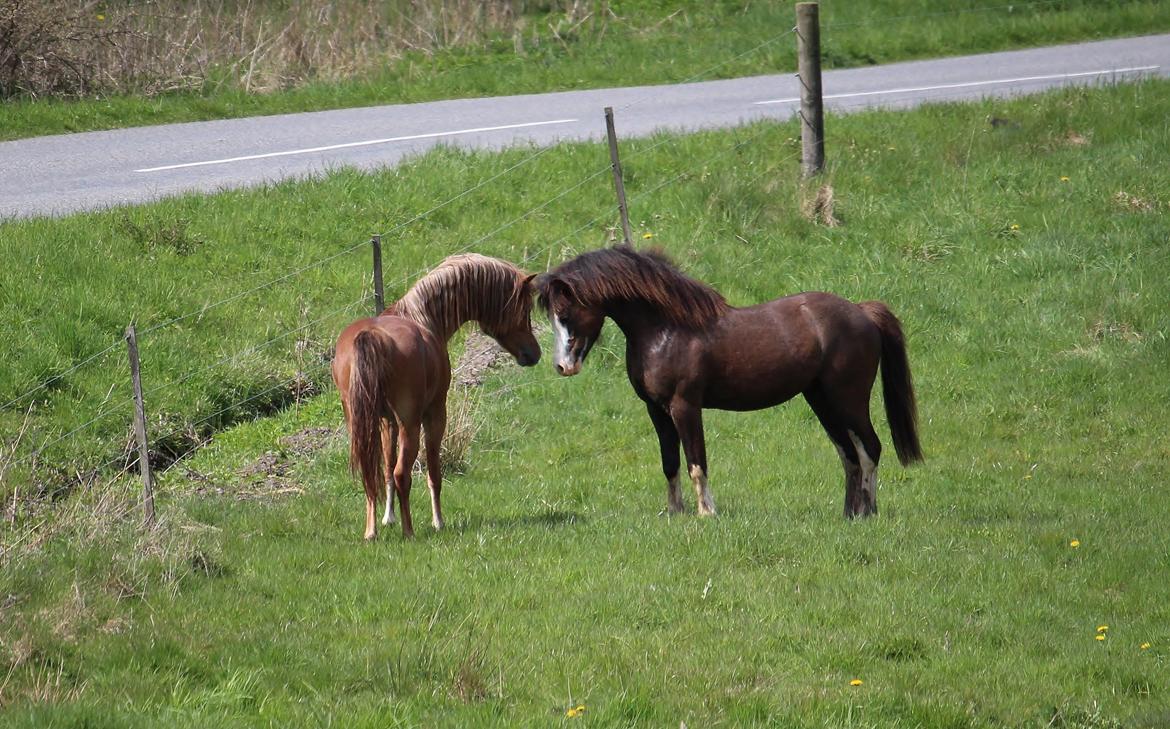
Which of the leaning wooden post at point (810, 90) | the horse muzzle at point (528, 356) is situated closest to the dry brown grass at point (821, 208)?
the leaning wooden post at point (810, 90)

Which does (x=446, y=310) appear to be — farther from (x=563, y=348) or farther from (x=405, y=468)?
(x=405, y=468)

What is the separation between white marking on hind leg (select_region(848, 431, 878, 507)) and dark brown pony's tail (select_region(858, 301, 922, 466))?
40cm

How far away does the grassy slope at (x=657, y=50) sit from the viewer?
18.4m

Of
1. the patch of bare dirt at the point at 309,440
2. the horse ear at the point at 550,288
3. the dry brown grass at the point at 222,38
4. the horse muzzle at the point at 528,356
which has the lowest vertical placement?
the patch of bare dirt at the point at 309,440

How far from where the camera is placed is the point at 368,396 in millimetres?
8297

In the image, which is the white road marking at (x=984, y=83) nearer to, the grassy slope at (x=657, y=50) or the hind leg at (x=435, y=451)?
the grassy slope at (x=657, y=50)

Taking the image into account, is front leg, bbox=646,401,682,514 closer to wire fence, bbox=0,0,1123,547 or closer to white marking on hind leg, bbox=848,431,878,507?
white marking on hind leg, bbox=848,431,878,507

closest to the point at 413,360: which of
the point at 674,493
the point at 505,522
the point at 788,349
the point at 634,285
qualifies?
the point at 505,522

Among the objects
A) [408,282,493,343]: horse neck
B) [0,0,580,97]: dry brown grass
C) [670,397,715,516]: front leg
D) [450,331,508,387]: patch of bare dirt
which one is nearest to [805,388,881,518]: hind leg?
[670,397,715,516]: front leg

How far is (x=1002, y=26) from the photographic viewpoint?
23656mm

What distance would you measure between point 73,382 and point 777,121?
365 inches

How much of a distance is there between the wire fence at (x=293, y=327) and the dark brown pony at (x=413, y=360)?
2153 millimetres

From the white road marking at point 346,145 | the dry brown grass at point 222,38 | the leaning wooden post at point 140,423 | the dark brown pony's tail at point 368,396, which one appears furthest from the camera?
the dry brown grass at point 222,38

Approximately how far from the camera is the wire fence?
11414 millimetres
